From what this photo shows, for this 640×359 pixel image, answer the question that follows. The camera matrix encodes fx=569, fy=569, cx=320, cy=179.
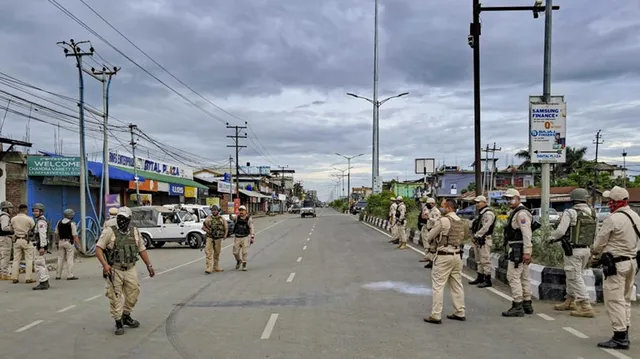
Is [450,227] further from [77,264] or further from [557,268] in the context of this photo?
[77,264]

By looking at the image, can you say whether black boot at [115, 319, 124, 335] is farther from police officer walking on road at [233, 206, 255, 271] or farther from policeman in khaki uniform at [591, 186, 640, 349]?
police officer walking on road at [233, 206, 255, 271]

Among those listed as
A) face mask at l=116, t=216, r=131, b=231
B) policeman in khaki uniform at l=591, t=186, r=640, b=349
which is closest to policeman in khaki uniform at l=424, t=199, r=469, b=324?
policeman in khaki uniform at l=591, t=186, r=640, b=349

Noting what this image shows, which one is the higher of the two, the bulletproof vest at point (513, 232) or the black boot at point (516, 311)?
the bulletproof vest at point (513, 232)

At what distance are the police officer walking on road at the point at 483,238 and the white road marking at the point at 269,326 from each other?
4701 millimetres

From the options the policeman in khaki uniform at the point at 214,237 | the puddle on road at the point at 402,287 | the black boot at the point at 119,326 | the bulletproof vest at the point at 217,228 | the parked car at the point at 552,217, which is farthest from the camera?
the bulletproof vest at the point at 217,228

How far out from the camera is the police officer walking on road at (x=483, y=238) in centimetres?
1134

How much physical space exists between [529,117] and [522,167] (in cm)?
7626

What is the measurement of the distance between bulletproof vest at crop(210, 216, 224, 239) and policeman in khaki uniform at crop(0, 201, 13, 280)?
4.87 metres

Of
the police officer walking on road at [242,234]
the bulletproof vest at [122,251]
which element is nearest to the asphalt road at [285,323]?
the bulletproof vest at [122,251]

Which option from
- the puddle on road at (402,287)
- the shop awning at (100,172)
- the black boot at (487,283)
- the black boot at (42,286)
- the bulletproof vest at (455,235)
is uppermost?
the shop awning at (100,172)

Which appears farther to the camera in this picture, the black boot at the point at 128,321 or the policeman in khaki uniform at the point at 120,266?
the black boot at the point at 128,321

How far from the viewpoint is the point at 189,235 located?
24875 mm

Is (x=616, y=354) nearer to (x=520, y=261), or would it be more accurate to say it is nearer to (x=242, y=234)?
(x=520, y=261)

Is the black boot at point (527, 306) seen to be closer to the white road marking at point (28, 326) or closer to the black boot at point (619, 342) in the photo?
the black boot at point (619, 342)
